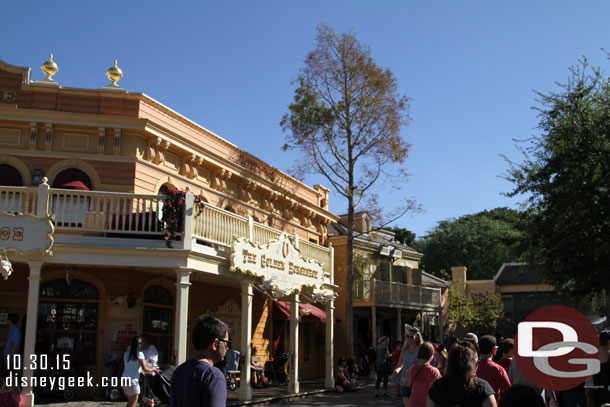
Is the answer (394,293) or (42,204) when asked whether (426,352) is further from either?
(394,293)

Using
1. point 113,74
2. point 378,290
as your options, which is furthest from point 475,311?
point 113,74

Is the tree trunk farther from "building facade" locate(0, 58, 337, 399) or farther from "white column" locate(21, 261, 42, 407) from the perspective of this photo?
"white column" locate(21, 261, 42, 407)

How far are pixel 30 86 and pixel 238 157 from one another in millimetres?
7281

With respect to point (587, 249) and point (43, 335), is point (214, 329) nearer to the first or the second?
point (43, 335)

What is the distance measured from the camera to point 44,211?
13.2 m

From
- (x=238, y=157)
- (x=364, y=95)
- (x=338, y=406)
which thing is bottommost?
(x=338, y=406)

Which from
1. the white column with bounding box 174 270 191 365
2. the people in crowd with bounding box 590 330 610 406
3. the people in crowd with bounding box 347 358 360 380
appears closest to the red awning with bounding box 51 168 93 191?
the white column with bounding box 174 270 191 365

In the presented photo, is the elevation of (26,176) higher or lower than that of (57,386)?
higher

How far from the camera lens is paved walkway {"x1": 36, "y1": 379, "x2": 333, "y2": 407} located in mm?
13972

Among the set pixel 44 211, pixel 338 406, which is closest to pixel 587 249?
pixel 338 406

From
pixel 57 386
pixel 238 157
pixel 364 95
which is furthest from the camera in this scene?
pixel 364 95

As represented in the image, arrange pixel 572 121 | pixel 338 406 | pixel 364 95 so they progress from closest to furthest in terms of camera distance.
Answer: pixel 338 406 < pixel 572 121 < pixel 364 95

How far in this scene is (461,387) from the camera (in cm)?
484

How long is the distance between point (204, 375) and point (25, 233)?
10.3m
